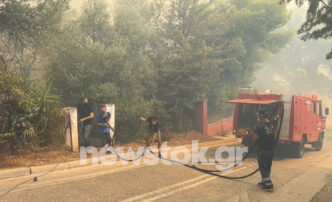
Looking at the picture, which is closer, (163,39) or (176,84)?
(176,84)

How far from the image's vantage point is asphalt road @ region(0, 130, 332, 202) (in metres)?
4.87

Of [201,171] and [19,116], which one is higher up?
[19,116]

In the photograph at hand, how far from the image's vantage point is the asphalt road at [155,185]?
4867mm

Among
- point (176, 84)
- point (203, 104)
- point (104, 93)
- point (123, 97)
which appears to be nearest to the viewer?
point (104, 93)

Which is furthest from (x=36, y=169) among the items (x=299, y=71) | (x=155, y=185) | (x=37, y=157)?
(x=299, y=71)

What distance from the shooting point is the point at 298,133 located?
9.73 metres

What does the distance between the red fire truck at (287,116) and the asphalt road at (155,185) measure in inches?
85.3

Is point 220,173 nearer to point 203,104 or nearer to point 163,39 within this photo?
point 203,104

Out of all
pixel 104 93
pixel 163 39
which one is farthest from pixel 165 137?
pixel 163 39

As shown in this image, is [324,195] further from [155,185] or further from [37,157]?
[37,157]

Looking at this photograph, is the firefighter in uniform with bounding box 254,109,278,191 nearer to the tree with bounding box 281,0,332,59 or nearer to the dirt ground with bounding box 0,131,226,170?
the dirt ground with bounding box 0,131,226,170

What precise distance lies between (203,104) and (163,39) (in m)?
6.14

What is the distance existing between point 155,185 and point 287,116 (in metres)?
6.18

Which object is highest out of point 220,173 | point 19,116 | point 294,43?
point 294,43
